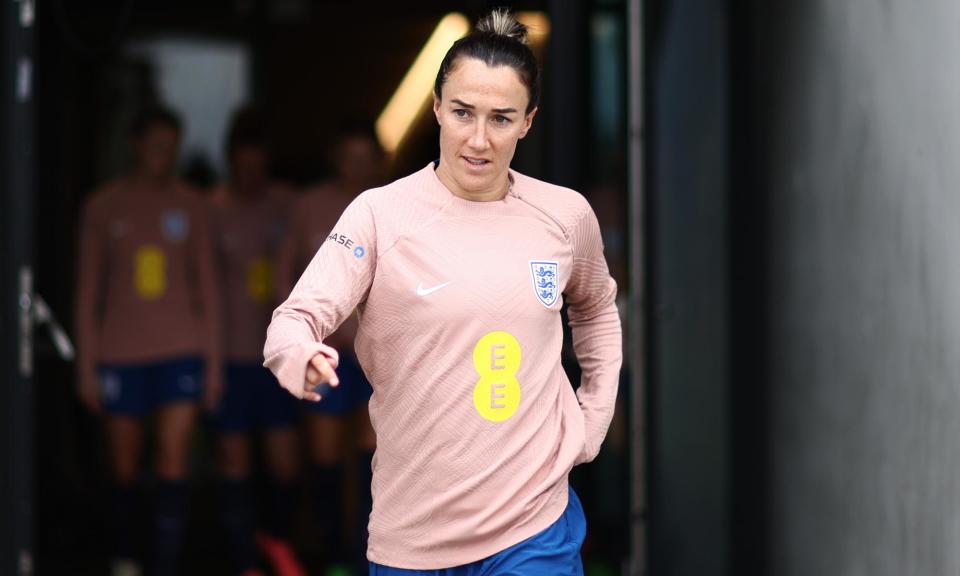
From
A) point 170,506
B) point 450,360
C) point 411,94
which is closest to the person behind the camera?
point 450,360

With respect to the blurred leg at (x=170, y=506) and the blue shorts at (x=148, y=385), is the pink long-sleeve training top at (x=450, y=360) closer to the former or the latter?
the blurred leg at (x=170, y=506)

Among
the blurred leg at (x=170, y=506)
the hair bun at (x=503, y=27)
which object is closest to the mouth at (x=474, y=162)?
the hair bun at (x=503, y=27)

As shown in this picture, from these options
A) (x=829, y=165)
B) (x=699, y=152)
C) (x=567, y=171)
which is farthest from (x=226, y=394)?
(x=829, y=165)

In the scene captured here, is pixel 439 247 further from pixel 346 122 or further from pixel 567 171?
pixel 346 122

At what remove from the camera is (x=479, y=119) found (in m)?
2.53

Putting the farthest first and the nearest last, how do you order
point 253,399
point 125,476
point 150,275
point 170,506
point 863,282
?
point 253,399 < point 150,275 < point 125,476 < point 170,506 < point 863,282

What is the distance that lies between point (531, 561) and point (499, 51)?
94cm

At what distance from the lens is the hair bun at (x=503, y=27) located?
264 cm

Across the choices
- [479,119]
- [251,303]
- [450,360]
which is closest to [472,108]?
[479,119]

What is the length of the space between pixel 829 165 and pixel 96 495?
4827mm

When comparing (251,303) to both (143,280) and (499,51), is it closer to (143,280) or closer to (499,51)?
(143,280)

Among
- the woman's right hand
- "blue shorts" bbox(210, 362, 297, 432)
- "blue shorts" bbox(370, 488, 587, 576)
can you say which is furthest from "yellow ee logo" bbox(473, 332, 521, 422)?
"blue shorts" bbox(210, 362, 297, 432)

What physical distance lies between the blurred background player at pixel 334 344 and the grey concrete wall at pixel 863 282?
2231 millimetres

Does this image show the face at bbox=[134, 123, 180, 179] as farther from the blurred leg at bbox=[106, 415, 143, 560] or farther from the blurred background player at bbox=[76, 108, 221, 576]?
the blurred leg at bbox=[106, 415, 143, 560]
